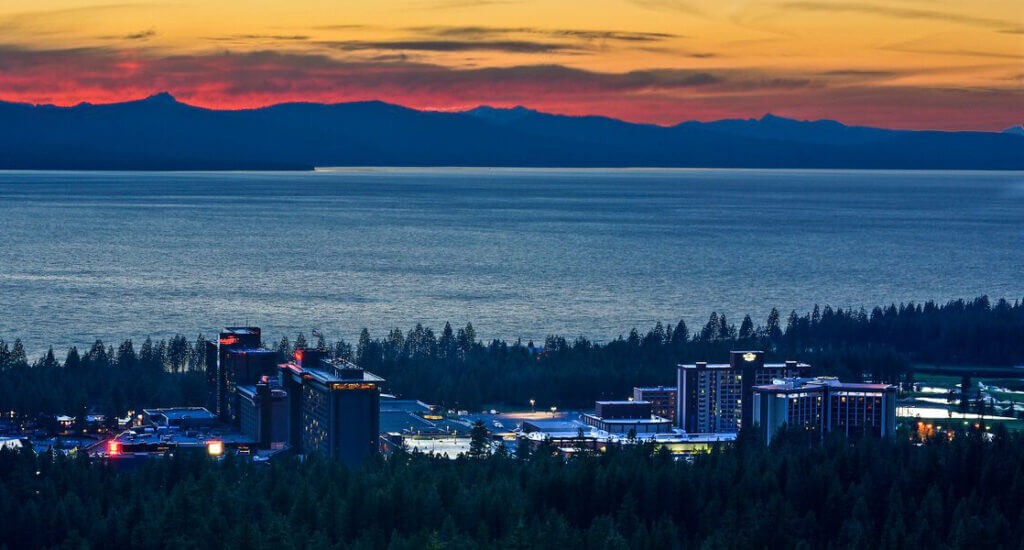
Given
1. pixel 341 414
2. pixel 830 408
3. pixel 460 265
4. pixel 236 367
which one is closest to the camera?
pixel 341 414

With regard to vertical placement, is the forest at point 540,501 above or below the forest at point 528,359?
below

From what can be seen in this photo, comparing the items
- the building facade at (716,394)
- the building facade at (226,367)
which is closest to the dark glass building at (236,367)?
the building facade at (226,367)

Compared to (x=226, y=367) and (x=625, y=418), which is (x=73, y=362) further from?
(x=625, y=418)

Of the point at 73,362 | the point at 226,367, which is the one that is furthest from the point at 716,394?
the point at 73,362

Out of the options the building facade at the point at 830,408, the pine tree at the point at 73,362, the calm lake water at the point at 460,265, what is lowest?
the building facade at the point at 830,408

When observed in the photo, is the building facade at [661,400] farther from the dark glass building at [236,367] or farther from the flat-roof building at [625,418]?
the dark glass building at [236,367]

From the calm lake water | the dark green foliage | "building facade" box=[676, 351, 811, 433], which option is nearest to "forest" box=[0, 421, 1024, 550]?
"building facade" box=[676, 351, 811, 433]
